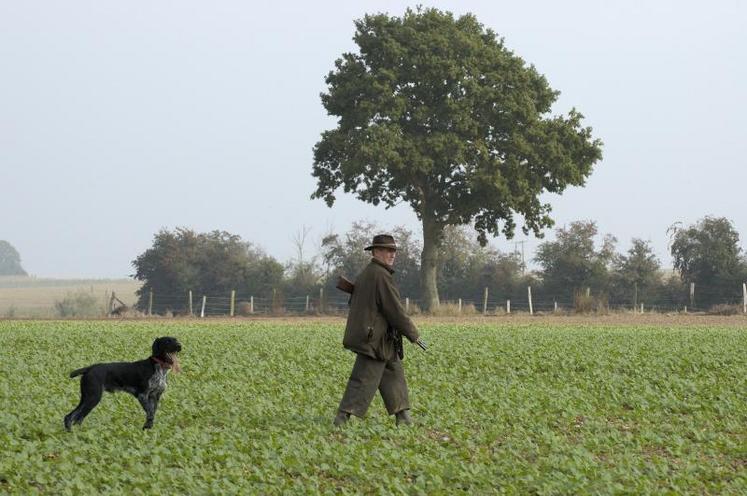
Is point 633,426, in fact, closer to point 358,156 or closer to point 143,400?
point 143,400

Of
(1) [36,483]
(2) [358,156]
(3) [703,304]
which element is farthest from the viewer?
(3) [703,304]

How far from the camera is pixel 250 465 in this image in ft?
38.9

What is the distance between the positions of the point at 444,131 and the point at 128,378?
43042 millimetres

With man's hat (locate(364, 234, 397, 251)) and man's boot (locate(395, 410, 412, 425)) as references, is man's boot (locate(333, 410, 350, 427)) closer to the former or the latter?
man's boot (locate(395, 410, 412, 425))

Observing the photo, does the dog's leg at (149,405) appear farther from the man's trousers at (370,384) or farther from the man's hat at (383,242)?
the man's hat at (383,242)

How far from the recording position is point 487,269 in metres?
71.2

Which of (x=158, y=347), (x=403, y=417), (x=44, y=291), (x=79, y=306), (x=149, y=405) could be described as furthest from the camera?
(x=44, y=291)

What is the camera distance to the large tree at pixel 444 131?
5478cm

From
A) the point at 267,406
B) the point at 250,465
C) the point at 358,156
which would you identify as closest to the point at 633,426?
the point at 267,406

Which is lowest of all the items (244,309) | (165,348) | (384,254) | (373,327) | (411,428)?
(411,428)

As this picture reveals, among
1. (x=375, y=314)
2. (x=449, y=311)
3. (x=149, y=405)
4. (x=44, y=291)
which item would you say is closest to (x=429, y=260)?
(x=449, y=311)

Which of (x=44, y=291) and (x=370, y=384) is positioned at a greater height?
(x=44, y=291)

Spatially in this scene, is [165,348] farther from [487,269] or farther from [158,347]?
[487,269]

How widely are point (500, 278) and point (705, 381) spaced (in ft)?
161
